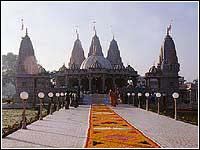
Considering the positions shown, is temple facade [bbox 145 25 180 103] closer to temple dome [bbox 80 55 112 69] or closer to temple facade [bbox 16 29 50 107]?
temple dome [bbox 80 55 112 69]

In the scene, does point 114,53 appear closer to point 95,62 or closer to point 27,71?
point 95,62

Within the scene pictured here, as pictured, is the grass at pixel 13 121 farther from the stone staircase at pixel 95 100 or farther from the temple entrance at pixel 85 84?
the temple entrance at pixel 85 84

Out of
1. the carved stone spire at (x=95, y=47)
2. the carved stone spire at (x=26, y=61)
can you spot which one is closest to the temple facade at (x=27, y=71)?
the carved stone spire at (x=26, y=61)

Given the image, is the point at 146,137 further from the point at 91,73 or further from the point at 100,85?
the point at 100,85

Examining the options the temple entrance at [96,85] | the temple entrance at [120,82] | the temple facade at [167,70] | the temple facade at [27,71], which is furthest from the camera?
the temple entrance at [120,82]

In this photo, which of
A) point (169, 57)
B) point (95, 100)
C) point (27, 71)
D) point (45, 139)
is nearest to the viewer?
point (45, 139)

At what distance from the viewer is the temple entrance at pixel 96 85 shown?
158 feet

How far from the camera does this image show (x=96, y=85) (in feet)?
165

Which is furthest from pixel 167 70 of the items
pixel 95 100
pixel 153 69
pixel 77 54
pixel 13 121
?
pixel 13 121

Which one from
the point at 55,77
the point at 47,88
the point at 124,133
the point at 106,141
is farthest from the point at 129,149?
the point at 55,77

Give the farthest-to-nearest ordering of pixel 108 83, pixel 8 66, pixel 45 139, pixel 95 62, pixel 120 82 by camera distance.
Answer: pixel 8 66 < pixel 108 83 < pixel 120 82 < pixel 95 62 < pixel 45 139

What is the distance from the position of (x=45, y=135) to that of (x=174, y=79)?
37104mm

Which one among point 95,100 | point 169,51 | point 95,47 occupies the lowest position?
point 95,100

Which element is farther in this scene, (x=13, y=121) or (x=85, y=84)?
(x=85, y=84)
